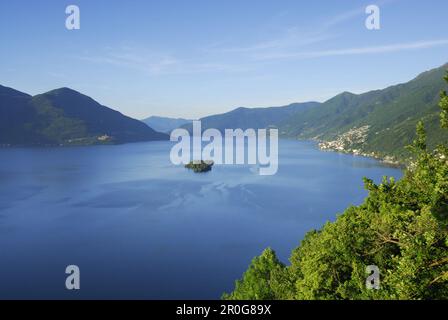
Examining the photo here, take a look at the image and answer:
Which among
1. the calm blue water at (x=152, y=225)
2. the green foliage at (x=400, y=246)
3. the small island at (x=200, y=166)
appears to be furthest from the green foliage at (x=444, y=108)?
the small island at (x=200, y=166)

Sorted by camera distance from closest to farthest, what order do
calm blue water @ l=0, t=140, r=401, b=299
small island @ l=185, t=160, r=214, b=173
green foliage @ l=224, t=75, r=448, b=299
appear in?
green foliage @ l=224, t=75, r=448, b=299
calm blue water @ l=0, t=140, r=401, b=299
small island @ l=185, t=160, r=214, b=173

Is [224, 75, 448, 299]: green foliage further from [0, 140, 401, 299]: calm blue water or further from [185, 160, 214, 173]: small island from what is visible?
[185, 160, 214, 173]: small island

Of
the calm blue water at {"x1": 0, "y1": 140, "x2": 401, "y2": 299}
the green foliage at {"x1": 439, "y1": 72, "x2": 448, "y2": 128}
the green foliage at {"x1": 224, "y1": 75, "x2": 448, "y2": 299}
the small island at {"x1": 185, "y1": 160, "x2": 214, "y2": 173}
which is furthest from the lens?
the small island at {"x1": 185, "y1": 160, "x2": 214, "y2": 173}

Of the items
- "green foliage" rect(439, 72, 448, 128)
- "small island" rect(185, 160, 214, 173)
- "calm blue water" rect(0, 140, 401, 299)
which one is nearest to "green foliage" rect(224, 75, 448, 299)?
"green foliage" rect(439, 72, 448, 128)

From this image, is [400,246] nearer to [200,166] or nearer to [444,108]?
[444,108]

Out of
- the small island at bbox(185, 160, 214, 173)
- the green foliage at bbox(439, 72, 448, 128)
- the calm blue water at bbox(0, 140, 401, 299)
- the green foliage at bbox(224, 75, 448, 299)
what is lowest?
the calm blue water at bbox(0, 140, 401, 299)

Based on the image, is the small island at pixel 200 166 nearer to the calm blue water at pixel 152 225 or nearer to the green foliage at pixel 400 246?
the calm blue water at pixel 152 225

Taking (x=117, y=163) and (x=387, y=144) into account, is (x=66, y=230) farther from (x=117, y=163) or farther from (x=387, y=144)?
(x=387, y=144)
